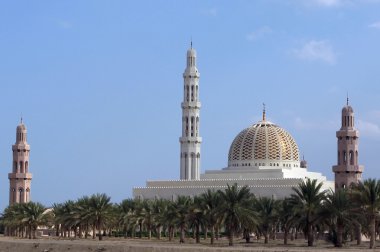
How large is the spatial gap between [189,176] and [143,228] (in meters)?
18.4

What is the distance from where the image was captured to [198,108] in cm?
9950

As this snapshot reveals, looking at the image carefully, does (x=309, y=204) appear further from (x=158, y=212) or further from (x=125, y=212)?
(x=125, y=212)

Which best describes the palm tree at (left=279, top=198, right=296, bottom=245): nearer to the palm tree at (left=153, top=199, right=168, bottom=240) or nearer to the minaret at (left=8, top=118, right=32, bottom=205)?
the palm tree at (left=153, top=199, right=168, bottom=240)

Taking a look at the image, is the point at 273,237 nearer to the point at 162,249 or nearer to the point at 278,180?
the point at 278,180

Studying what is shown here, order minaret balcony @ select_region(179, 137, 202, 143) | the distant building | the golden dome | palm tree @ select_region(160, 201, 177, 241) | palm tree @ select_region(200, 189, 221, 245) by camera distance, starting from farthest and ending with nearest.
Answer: minaret balcony @ select_region(179, 137, 202, 143) < the golden dome < the distant building < palm tree @ select_region(160, 201, 177, 241) < palm tree @ select_region(200, 189, 221, 245)

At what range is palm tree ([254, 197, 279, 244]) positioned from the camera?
6538 cm

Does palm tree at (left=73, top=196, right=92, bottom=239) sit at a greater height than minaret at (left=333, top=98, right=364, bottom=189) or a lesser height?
lesser

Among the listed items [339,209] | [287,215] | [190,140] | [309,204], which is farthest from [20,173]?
[339,209]

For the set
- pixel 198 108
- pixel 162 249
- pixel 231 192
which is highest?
pixel 198 108

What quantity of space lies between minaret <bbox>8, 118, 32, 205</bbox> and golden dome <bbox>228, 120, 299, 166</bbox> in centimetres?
2353

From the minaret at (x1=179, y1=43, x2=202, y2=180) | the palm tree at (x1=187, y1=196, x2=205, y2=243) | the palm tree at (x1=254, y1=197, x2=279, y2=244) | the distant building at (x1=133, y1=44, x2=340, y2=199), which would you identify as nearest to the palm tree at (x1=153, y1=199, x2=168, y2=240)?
the palm tree at (x1=187, y1=196, x2=205, y2=243)

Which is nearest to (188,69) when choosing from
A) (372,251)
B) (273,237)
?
(273,237)

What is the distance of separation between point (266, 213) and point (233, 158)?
33.4 metres

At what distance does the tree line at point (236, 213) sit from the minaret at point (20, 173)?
753 inches
